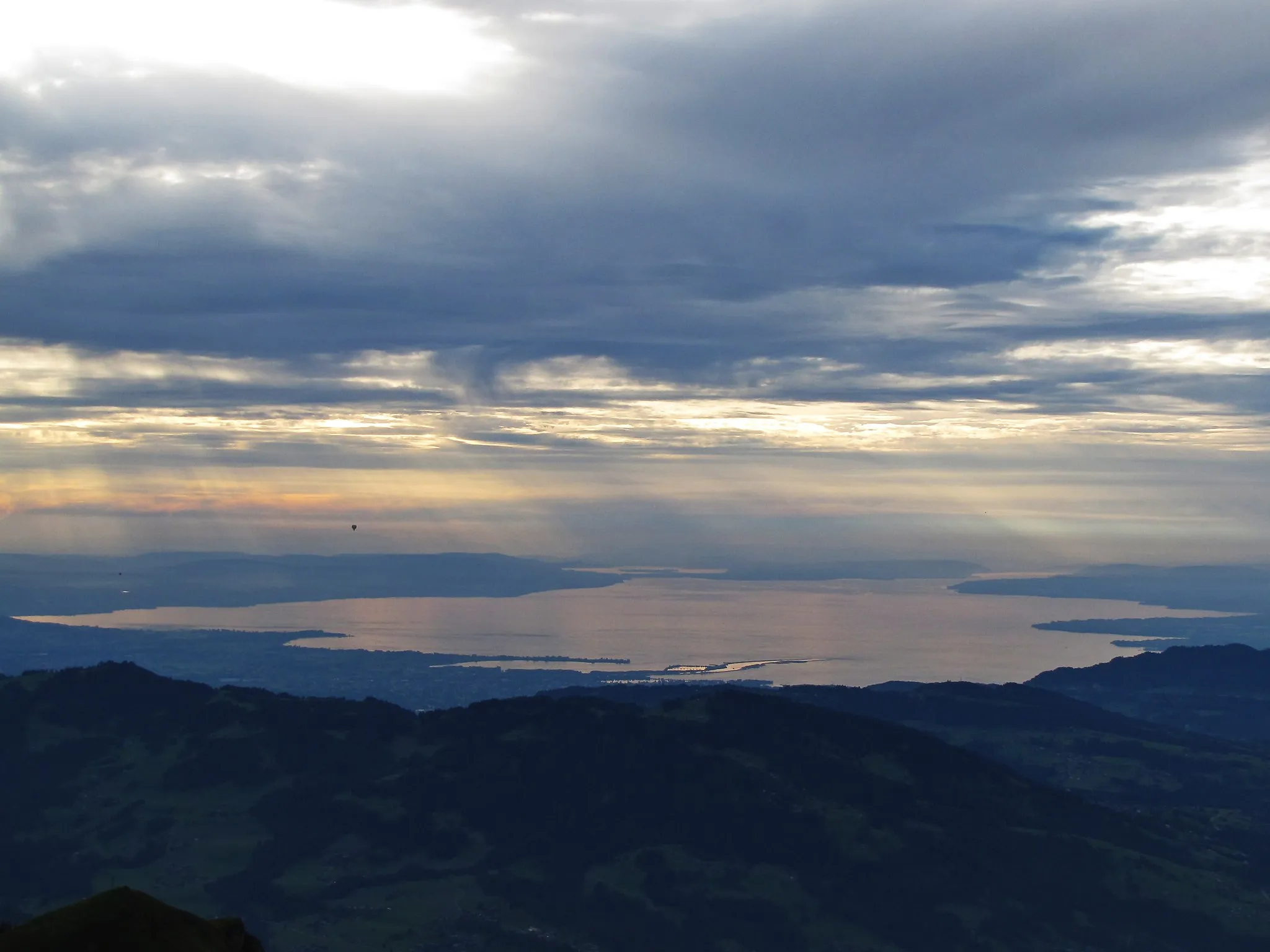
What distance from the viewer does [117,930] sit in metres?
63.6

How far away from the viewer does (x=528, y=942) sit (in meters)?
189

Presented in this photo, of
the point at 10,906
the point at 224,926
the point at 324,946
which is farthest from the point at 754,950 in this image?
the point at 224,926

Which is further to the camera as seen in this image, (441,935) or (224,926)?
(441,935)

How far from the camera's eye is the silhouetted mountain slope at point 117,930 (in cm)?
6228

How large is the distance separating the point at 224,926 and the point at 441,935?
133m

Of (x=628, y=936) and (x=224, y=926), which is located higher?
(x=224, y=926)

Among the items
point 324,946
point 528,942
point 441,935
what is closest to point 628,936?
point 528,942

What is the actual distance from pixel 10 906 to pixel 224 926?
16043cm

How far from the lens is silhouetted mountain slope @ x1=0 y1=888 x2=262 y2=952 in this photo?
6228 centimetres

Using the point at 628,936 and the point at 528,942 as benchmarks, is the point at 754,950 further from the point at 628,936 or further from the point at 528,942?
the point at 528,942

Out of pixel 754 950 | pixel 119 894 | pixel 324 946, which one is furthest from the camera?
pixel 754 950

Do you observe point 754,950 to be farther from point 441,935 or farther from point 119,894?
point 119,894

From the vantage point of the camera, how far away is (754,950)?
653ft

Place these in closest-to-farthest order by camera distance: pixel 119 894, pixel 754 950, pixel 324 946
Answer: pixel 119 894 → pixel 324 946 → pixel 754 950
